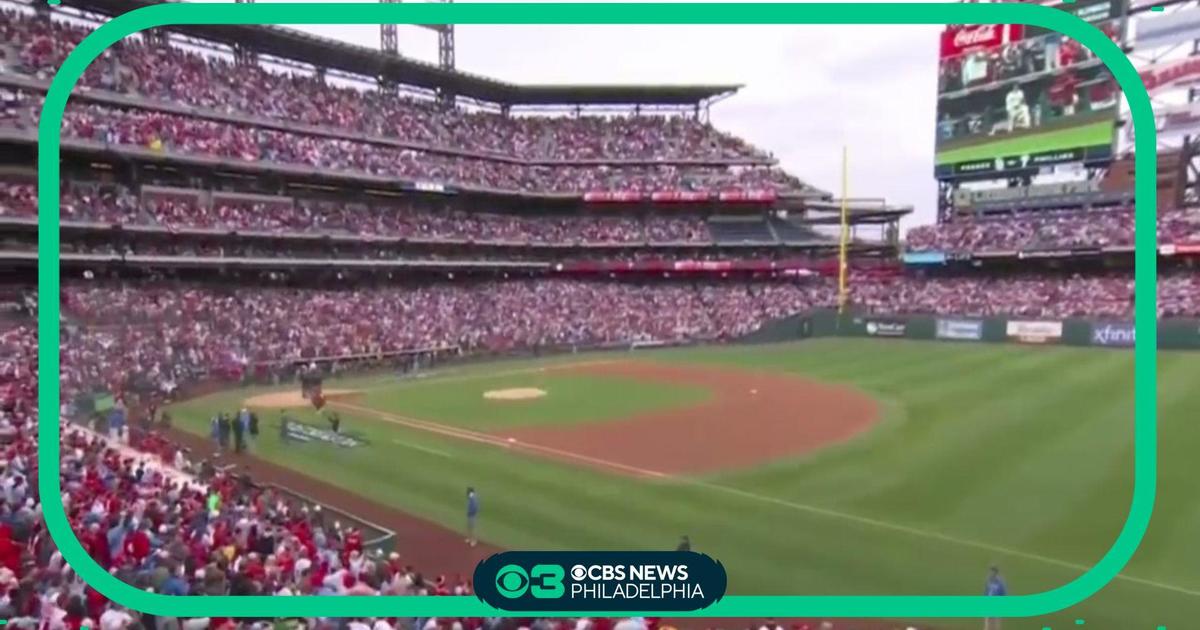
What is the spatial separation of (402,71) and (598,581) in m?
14.8

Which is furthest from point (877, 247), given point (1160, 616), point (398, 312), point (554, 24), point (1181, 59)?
point (398, 312)

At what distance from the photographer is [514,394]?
1934 centimetres

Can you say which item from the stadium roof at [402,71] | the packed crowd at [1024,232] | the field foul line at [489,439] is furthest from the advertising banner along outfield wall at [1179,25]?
the field foul line at [489,439]

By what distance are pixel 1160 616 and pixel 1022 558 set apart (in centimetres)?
136

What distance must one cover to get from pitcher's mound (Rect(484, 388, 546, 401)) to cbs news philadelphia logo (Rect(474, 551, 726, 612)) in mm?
16025

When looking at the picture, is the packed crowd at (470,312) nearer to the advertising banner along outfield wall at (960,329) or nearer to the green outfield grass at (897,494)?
the advertising banner along outfield wall at (960,329)

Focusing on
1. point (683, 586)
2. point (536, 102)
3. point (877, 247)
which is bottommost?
point (683, 586)

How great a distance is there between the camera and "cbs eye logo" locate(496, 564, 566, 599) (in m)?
2.78

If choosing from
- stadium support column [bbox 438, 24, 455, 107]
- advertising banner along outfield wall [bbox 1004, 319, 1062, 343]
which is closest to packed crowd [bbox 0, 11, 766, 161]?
stadium support column [bbox 438, 24, 455, 107]

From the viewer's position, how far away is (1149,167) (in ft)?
9.27

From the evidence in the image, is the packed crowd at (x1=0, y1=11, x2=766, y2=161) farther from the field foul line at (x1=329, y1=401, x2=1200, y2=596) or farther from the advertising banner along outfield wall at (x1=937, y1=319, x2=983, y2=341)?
the advertising banner along outfield wall at (x1=937, y1=319, x2=983, y2=341)

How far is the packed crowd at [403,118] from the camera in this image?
15.0m

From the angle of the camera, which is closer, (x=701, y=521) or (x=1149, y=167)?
(x=1149, y=167)

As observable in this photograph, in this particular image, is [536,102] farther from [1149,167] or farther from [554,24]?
[1149,167]
